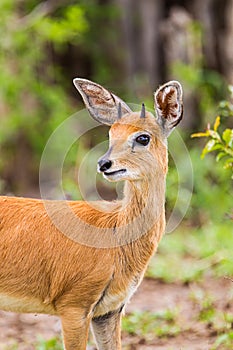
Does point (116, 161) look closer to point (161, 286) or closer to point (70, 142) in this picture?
point (161, 286)

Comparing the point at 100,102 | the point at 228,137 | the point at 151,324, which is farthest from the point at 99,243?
the point at 151,324

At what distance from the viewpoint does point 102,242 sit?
5.43 metres

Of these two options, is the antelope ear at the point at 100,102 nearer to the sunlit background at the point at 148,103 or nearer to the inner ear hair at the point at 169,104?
the inner ear hair at the point at 169,104

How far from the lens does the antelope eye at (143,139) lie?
5.29 meters

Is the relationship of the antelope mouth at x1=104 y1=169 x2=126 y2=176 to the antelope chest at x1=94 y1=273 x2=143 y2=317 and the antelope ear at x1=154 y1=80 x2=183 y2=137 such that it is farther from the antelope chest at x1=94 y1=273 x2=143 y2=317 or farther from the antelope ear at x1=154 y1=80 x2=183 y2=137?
the antelope chest at x1=94 y1=273 x2=143 y2=317

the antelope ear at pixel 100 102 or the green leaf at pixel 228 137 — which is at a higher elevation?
the antelope ear at pixel 100 102

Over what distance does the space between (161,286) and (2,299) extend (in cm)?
335

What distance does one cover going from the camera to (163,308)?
25.1 ft

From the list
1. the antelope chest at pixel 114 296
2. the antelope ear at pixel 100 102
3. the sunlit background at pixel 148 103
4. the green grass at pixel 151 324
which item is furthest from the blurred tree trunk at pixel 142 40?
the antelope chest at pixel 114 296

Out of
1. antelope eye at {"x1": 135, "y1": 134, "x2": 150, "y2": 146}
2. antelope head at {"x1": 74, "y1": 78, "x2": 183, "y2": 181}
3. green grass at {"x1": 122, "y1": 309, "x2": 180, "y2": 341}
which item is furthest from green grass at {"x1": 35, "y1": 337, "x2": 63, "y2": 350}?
antelope eye at {"x1": 135, "y1": 134, "x2": 150, "y2": 146}

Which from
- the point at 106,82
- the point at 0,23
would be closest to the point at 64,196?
the point at 0,23

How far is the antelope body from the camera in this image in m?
5.29

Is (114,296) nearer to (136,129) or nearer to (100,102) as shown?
(136,129)

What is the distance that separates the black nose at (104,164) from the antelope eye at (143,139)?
34cm
